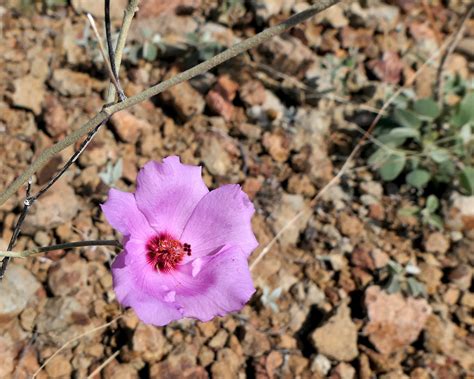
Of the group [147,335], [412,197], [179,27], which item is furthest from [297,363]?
[179,27]

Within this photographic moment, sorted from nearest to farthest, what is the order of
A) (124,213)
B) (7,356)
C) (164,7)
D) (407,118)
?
1. (124,213)
2. (7,356)
3. (407,118)
4. (164,7)

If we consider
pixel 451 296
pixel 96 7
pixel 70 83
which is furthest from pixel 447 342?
pixel 96 7

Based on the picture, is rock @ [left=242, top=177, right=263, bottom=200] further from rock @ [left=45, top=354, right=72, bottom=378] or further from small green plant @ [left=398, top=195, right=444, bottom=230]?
rock @ [left=45, top=354, right=72, bottom=378]


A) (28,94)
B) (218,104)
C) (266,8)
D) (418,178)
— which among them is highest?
(28,94)

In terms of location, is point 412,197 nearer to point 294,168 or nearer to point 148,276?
point 294,168

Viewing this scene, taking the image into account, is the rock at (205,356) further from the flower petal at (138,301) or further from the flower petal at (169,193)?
the flower petal at (138,301)

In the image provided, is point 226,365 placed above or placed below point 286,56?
below

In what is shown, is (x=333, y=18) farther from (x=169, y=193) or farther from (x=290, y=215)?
(x=169, y=193)
